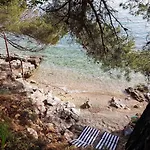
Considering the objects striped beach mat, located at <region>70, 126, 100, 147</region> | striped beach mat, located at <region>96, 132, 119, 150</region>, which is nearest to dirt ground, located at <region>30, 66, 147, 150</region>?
striped beach mat, located at <region>96, 132, 119, 150</region>

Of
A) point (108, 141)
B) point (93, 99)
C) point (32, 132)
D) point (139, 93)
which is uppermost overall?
point (32, 132)

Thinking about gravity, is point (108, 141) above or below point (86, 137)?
below

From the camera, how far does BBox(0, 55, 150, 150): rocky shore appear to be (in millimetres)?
5770

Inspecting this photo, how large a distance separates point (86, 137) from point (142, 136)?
5.20 m

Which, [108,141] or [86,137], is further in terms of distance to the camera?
[108,141]

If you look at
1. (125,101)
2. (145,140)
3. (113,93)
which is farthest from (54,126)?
(113,93)

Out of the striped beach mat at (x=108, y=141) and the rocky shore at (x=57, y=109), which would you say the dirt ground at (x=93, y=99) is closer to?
the rocky shore at (x=57, y=109)

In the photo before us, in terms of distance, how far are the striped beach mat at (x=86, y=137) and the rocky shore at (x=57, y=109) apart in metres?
0.18

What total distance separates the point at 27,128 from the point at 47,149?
0.80m

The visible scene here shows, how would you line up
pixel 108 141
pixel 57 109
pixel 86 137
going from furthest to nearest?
pixel 57 109
pixel 108 141
pixel 86 137

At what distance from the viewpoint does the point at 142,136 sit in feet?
6.27

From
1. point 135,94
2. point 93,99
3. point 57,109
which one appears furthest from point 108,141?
point 135,94

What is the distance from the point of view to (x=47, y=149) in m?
4.64

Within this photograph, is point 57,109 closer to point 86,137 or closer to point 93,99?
point 86,137
